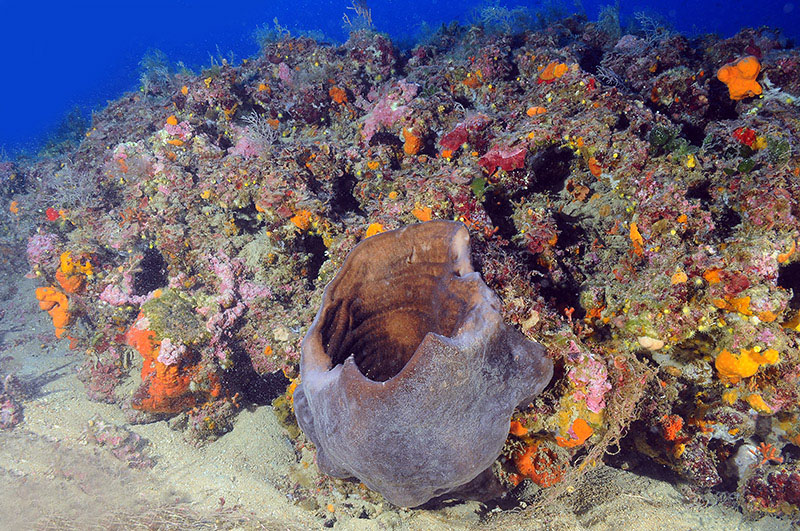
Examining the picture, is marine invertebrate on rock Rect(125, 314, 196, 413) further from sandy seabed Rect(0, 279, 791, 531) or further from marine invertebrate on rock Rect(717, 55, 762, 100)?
marine invertebrate on rock Rect(717, 55, 762, 100)

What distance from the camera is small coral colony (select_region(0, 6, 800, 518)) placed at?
7.98ft

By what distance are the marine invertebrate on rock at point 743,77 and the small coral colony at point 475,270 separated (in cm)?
3

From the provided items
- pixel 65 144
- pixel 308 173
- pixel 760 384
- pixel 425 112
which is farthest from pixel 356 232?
pixel 65 144

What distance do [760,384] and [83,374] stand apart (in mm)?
8010

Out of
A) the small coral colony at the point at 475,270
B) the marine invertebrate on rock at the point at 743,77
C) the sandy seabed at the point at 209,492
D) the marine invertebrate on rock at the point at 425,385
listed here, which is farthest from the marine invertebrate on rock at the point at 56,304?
the marine invertebrate on rock at the point at 743,77

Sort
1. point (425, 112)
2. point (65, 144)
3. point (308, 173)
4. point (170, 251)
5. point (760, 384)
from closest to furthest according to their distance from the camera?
point (760, 384), point (308, 173), point (170, 251), point (425, 112), point (65, 144)

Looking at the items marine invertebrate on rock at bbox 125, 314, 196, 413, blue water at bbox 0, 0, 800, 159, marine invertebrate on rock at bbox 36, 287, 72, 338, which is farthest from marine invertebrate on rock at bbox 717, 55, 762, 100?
blue water at bbox 0, 0, 800, 159

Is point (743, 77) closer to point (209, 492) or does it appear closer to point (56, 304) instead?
point (209, 492)

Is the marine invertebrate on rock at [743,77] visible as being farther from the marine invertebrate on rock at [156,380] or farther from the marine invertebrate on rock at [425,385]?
the marine invertebrate on rock at [156,380]

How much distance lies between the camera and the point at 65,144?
40.9 feet

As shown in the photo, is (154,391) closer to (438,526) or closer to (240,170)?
(240,170)

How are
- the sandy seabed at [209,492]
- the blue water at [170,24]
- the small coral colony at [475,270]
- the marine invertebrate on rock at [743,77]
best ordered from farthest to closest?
the blue water at [170,24] → the marine invertebrate on rock at [743,77] → the sandy seabed at [209,492] → the small coral colony at [475,270]

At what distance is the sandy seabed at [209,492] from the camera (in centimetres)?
303

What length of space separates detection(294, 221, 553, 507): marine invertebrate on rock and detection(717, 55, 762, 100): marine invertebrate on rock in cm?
554
